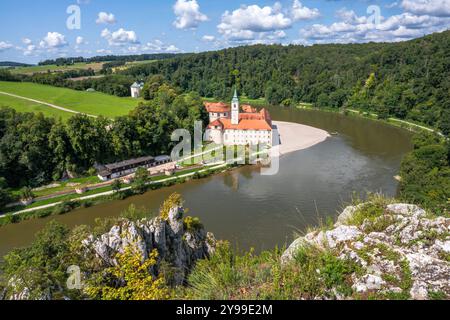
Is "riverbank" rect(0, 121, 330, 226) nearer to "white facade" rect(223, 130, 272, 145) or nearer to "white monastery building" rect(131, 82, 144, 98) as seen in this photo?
"white facade" rect(223, 130, 272, 145)

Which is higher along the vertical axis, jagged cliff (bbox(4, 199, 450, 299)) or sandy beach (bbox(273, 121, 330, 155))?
jagged cliff (bbox(4, 199, 450, 299))

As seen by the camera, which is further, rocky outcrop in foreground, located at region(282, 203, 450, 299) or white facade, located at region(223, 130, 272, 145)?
Result: white facade, located at region(223, 130, 272, 145)

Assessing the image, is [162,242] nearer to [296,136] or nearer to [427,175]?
[427,175]

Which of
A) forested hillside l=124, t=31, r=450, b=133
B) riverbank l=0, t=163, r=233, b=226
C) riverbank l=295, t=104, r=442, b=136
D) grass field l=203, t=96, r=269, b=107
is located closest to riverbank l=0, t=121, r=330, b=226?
riverbank l=0, t=163, r=233, b=226

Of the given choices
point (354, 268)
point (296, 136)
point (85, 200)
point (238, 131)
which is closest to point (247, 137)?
point (238, 131)

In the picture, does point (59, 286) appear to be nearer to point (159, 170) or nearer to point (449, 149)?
point (159, 170)

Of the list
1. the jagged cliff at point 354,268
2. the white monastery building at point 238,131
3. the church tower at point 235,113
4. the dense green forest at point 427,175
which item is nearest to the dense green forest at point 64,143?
the white monastery building at point 238,131
